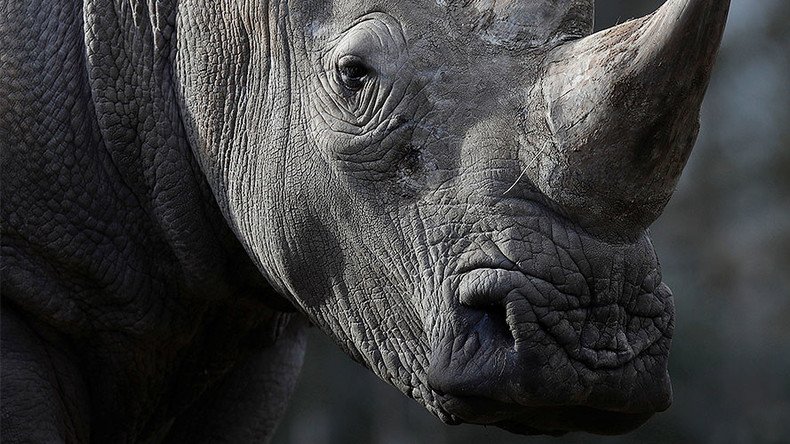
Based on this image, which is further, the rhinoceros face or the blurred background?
the blurred background

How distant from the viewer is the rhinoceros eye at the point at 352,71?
11.7 feet

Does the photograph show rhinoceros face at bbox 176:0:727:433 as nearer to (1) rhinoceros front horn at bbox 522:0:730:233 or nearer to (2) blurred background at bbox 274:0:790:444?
(1) rhinoceros front horn at bbox 522:0:730:233

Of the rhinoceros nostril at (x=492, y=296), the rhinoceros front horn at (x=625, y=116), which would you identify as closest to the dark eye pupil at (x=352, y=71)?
the rhinoceros front horn at (x=625, y=116)

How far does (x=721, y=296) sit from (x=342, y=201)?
10544mm

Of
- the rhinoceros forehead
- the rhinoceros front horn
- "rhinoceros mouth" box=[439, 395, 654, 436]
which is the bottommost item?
"rhinoceros mouth" box=[439, 395, 654, 436]

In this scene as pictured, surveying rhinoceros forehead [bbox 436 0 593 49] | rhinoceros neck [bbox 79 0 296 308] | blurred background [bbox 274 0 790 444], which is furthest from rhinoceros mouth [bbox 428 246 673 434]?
blurred background [bbox 274 0 790 444]

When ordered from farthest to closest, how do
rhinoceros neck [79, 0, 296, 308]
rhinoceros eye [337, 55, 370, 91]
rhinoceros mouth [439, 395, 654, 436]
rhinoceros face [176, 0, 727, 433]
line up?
rhinoceros neck [79, 0, 296, 308], rhinoceros eye [337, 55, 370, 91], rhinoceros mouth [439, 395, 654, 436], rhinoceros face [176, 0, 727, 433]

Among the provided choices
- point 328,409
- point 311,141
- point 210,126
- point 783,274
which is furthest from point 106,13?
point 783,274

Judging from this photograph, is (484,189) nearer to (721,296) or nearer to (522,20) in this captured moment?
(522,20)

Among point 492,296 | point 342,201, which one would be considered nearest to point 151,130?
point 342,201

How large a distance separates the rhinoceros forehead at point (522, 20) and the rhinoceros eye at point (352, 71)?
27 centimetres

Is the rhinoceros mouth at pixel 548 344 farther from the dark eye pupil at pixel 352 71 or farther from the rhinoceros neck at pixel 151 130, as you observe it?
the rhinoceros neck at pixel 151 130

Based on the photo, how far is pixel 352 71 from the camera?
360 centimetres

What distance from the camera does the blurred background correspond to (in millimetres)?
11758
